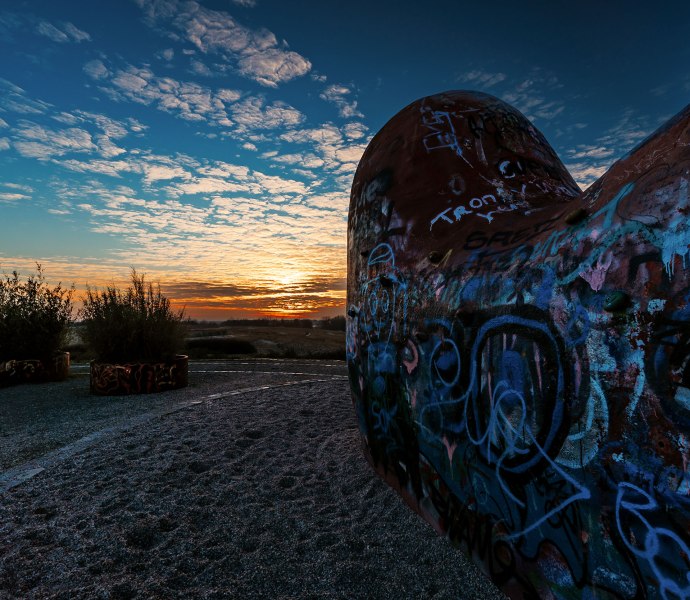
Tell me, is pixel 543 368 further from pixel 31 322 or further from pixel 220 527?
pixel 31 322

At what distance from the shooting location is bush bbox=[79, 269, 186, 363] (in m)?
7.59

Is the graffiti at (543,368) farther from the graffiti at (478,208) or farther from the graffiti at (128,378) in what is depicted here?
the graffiti at (128,378)

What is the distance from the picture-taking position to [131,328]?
7.65 m

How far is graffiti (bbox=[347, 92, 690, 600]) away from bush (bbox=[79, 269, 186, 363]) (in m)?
5.66

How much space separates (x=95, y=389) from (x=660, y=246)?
7841 mm

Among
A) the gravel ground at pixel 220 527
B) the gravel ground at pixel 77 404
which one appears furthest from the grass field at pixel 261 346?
the gravel ground at pixel 220 527

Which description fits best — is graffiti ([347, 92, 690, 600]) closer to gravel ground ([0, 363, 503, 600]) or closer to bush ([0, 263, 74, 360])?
gravel ground ([0, 363, 503, 600])

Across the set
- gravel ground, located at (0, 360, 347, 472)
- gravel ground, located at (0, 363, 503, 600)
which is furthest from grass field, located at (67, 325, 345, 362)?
gravel ground, located at (0, 363, 503, 600)

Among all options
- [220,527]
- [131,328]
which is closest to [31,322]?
[131,328]

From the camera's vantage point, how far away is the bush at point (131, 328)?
7594 millimetres

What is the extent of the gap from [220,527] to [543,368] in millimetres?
2205

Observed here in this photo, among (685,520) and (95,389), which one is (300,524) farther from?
(95,389)

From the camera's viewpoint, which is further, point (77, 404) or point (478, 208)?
point (77, 404)

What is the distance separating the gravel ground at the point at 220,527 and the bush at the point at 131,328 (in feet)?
11.2
